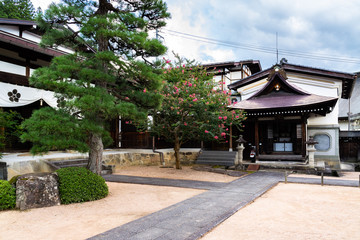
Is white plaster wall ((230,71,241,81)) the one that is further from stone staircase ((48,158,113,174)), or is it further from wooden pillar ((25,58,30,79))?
wooden pillar ((25,58,30,79))

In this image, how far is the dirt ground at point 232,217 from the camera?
4.27 meters

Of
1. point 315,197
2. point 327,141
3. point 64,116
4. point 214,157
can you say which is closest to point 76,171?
point 64,116

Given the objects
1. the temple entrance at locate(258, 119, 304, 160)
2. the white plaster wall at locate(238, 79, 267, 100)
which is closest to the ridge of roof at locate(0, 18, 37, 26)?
the white plaster wall at locate(238, 79, 267, 100)

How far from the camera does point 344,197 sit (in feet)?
23.4

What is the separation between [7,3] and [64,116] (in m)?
30.4

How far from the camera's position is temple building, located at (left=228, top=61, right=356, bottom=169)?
14797 millimetres

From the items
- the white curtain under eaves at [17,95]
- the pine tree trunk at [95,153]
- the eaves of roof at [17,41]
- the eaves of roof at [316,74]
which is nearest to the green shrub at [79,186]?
the pine tree trunk at [95,153]

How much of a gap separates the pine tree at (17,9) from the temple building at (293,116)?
2671cm

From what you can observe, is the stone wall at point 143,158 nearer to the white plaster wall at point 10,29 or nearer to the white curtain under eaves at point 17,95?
the white curtain under eaves at point 17,95

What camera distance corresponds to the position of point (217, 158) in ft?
52.4

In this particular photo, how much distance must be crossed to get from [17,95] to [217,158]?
11.4 m

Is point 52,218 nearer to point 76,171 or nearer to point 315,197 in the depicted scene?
point 76,171

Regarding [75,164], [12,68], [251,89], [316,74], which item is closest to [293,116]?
[316,74]

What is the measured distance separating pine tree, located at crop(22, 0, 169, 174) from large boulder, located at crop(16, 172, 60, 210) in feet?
2.22
